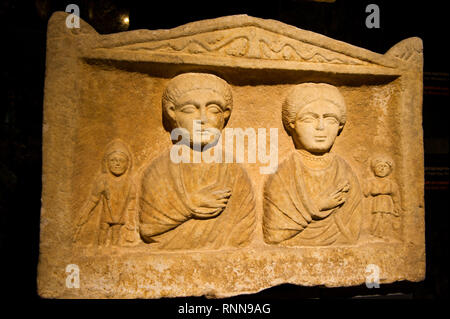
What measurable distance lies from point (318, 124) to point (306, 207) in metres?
0.57

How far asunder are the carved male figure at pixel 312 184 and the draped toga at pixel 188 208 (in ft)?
0.63

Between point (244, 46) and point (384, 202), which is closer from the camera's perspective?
point (244, 46)

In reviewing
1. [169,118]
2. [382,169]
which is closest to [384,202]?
[382,169]

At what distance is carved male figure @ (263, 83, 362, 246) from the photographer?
224 cm

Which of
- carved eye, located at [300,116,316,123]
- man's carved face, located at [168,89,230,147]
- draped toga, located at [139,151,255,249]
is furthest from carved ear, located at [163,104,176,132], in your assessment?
carved eye, located at [300,116,316,123]

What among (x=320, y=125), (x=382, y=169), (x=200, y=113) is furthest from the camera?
(x=382, y=169)

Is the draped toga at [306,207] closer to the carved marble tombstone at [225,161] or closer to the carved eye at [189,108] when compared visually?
the carved marble tombstone at [225,161]

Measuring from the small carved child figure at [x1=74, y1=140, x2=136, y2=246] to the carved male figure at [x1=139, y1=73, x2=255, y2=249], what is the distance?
0.30ft

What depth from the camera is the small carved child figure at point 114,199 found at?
2.09 m

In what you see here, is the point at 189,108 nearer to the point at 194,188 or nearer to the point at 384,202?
the point at 194,188

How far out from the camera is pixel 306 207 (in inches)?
88.4

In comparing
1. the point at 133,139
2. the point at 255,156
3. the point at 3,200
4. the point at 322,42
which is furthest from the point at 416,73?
the point at 3,200

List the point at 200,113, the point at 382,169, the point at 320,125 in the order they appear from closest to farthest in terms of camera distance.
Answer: the point at 200,113, the point at 320,125, the point at 382,169

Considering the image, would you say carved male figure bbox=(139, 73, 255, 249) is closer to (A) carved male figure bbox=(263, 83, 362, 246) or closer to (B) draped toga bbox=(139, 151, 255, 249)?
(B) draped toga bbox=(139, 151, 255, 249)
